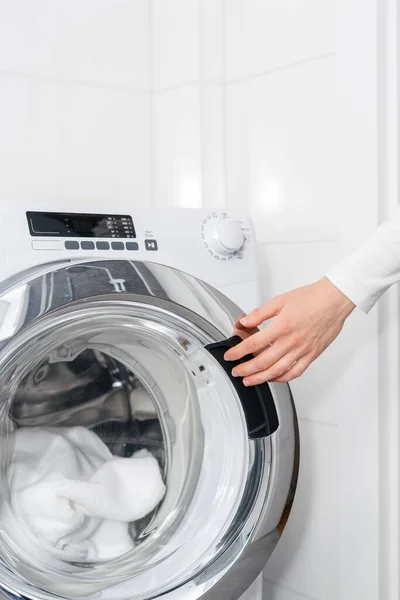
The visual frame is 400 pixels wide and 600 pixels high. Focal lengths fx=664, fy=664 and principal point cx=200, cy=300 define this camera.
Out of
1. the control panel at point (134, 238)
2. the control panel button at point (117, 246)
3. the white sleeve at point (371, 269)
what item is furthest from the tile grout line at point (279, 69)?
the control panel button at point (117, 246)

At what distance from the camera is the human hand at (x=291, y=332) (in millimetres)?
868

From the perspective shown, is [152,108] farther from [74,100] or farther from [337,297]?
[337,297]

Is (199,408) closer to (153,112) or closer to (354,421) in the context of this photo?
(354,421)

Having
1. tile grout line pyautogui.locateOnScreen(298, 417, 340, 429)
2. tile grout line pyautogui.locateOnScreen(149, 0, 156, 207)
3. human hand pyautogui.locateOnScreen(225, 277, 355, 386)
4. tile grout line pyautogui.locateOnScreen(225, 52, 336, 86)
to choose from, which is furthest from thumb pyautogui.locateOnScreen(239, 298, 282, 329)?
tile grout line pyautogui.locateOnScreen(149, 0, 156, 207)

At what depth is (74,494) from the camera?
911mm

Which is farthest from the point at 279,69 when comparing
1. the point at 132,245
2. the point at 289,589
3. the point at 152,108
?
the point at 289,589

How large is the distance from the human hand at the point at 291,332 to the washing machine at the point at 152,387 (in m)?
0.03

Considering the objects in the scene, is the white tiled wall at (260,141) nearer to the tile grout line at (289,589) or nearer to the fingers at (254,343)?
the tile grout line at (289,589)

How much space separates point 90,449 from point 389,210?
63 centimetres

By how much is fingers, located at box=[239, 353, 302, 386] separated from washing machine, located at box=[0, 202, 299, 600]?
1.0 inches

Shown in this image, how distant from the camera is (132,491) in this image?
38.0 inches

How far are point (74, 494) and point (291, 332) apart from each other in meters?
0.37

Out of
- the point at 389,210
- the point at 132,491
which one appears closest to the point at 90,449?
the point at 132,491

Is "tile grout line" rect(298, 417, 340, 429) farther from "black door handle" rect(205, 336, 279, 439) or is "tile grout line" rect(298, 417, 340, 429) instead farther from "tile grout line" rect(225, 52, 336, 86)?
"tile grout line" rect(225, 52, 336, 86)
